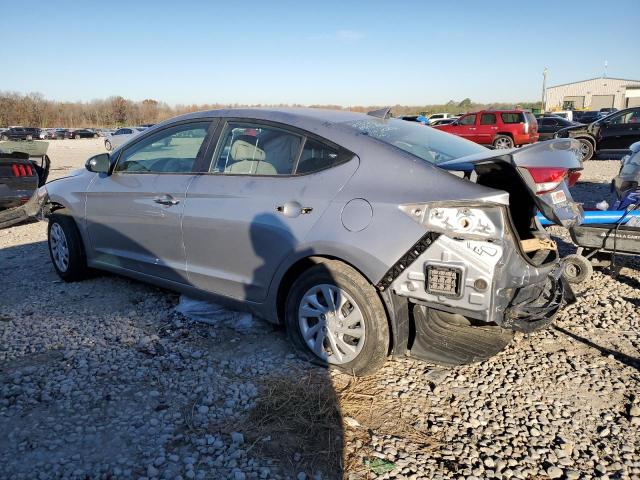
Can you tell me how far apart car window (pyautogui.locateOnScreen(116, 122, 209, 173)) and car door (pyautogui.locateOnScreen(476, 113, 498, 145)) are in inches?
Result: 722

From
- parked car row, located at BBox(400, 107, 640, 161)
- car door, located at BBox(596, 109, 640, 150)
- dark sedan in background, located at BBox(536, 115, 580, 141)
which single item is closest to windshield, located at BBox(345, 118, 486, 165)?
parked car row, located at BBox(400, 107, 640, 161)

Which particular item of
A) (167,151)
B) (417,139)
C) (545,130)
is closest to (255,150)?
(167,151)

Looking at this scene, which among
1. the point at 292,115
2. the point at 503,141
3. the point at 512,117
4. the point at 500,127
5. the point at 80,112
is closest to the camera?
the point at 292,115

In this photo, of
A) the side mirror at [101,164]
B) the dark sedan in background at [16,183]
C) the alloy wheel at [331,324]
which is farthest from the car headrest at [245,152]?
the dark sedan in background at [16,183]

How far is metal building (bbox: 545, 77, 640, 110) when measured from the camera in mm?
63500

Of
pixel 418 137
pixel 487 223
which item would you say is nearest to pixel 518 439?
pixel 487 223

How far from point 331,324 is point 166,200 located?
1.70 m

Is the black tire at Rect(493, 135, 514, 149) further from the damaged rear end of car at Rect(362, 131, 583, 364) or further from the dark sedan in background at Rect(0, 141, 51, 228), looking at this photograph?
the damaged rear end of car at Rect(362, 131, 583, 364)

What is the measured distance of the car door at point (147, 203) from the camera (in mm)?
3879

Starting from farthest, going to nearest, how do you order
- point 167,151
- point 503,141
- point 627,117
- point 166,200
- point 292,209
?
1. point 503,141
2. point 627,117
3. point 167,151
4. point 166,200
5. point 292,209

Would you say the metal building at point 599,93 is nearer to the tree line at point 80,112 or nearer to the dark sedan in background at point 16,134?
→ the tree line at point 80,112

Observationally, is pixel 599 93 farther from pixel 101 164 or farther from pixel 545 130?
pixel 101 164

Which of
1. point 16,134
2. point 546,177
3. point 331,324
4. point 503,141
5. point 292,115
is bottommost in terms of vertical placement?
point 331,324

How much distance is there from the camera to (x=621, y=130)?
16.2m
